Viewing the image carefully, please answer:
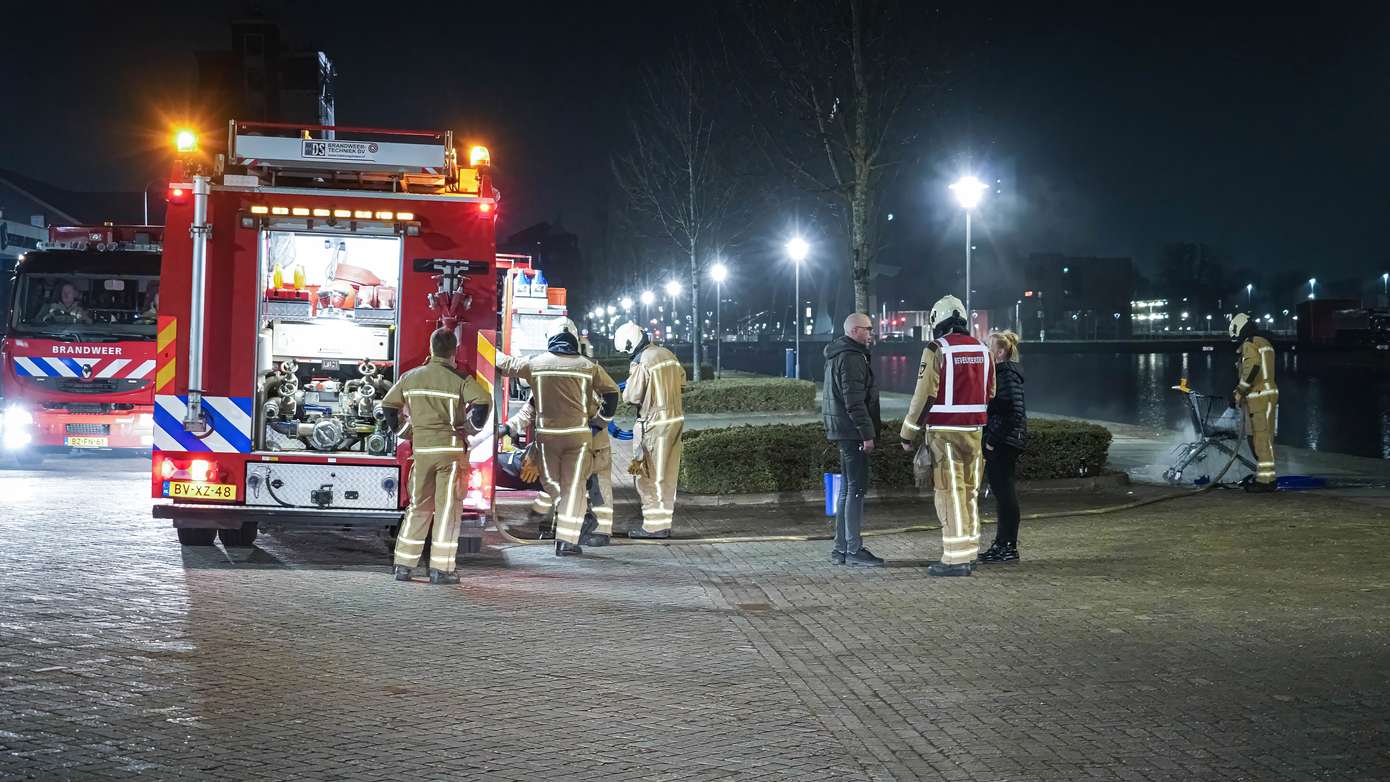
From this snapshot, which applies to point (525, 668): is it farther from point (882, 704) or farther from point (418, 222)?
point (418, 222)

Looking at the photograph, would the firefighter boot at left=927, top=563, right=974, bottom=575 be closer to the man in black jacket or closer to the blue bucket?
the man in black jacket

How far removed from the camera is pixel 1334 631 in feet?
25.3

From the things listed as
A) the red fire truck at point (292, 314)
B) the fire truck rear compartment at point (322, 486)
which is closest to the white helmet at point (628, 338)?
the red fire truck at point (292, 314)

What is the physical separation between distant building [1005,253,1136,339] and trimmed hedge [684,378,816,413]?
378ft

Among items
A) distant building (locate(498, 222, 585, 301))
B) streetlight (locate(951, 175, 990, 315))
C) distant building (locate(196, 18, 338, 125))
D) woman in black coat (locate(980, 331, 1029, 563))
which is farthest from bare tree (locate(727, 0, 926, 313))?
distant building (locate(498, 222, 585, 301))

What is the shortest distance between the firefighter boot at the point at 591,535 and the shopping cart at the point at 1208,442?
21.9 ft

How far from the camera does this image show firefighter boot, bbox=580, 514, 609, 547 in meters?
11.5

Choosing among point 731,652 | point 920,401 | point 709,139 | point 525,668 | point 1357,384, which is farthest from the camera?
point 1357,384

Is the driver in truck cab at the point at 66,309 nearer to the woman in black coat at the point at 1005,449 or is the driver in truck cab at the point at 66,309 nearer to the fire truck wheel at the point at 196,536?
the fire truck wheel at the point at 196,536

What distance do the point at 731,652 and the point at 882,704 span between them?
1332 mm

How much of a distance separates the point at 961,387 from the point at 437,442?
3.71 metres

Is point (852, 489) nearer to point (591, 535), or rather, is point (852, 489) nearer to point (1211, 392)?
point (591, 535)

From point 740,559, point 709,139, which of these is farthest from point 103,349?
point 709,139

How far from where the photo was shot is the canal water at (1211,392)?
26.1 metres
